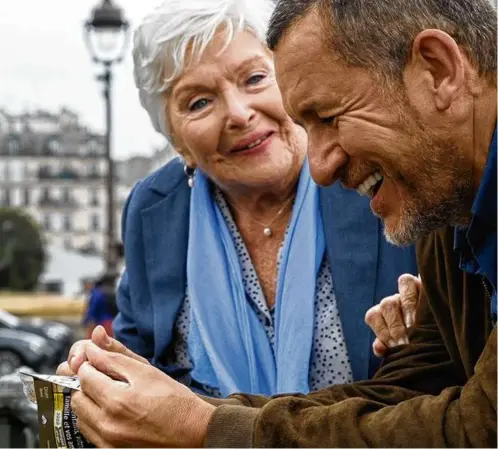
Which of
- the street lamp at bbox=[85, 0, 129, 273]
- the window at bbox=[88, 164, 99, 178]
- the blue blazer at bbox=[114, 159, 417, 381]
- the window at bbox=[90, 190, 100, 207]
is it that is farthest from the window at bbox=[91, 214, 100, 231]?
the blue blazer at bbox=[114, 159, 417, 381]

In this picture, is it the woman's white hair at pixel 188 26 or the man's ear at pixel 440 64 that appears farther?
the woman's white hair at pixel 188 26

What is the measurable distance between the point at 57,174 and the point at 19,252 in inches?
1983

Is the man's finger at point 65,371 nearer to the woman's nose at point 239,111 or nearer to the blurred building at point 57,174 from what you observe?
the woman's nose at point 239,111

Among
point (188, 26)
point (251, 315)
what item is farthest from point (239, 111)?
point (251, 315)

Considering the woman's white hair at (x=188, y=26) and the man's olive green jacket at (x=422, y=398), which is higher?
the woman's white hair at (x=188, y=26)

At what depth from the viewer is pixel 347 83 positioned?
2664 millimetres

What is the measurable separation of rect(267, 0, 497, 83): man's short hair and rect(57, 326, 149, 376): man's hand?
1040 millimetres

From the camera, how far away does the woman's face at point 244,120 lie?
12.9 ft

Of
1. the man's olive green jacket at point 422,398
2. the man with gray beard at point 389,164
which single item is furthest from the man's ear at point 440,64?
the man's olive green jacket at point 422,398

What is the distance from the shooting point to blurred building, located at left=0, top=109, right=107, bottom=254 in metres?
117

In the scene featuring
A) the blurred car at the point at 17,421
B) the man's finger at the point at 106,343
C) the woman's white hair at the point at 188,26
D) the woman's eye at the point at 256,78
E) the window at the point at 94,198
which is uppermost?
the window at the point at 94,198

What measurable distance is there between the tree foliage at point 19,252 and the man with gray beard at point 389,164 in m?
62.1

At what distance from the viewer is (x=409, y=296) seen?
336cm

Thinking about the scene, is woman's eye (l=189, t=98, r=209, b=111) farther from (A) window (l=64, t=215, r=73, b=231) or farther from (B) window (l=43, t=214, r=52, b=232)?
(A) window (l=64, t=215, r=73, b=231)
